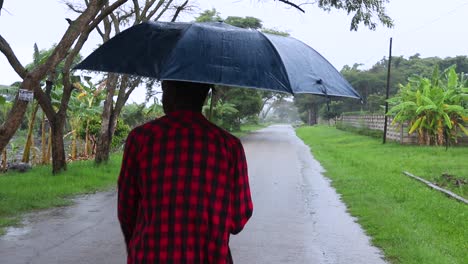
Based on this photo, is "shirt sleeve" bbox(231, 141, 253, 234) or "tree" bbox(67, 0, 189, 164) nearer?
"shirt sleeve" bbox(231, 141, 253, 234)

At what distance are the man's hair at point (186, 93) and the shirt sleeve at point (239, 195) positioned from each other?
0.29 m

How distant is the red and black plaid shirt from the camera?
2467 millimetres

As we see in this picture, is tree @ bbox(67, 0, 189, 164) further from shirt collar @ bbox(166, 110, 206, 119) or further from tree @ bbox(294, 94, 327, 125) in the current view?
tree @ bbox(294, 94, 327, 125)

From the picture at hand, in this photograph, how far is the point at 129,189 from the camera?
2.66m

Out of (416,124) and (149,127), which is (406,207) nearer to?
(149,127)

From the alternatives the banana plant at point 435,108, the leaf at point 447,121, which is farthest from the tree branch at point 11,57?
the leaf at point 447,121

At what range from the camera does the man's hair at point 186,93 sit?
273 centimetres

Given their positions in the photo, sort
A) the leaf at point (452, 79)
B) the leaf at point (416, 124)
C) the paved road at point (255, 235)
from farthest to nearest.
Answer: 1. the leaf at point (416, 124)
2. the leaf at point (452, 79)
3. the paved road at point (255, 235)

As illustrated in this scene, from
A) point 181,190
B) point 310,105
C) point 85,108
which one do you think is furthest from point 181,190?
point 310,105

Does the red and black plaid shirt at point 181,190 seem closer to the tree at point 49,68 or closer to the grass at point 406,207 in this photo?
the grass at point 406,207

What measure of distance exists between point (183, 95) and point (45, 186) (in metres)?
8.97

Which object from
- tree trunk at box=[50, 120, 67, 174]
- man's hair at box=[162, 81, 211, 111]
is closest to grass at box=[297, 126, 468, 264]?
man's hair at box=[162, 81, 211, 111]

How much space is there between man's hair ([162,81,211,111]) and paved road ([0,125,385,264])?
3.77 m

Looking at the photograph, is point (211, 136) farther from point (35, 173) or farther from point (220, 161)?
point (35, 173)
